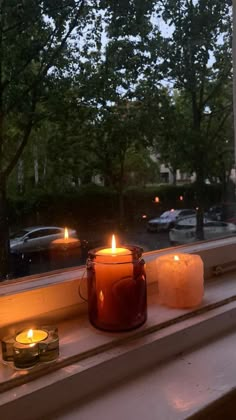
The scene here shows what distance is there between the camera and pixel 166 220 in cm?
95

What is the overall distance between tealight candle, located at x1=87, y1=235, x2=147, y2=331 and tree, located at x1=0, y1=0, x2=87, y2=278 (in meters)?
0.16

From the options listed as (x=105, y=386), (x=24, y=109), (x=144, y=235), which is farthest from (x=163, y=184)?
(x=105, y=386)

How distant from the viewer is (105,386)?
55 cm

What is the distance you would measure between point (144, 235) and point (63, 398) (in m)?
0.43

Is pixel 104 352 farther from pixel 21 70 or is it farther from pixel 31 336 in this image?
pixel 21 70

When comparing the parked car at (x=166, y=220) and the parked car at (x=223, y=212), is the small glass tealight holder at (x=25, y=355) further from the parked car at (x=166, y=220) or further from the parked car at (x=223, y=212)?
the parked car at (x=223, y=212)

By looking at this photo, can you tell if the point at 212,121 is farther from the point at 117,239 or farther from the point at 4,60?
the point at 4,60

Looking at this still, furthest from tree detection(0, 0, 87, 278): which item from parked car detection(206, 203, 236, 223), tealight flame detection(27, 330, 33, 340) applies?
parked car detection(206, 203, 236, 223)

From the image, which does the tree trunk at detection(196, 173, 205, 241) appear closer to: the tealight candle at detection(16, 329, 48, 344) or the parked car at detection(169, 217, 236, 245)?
the parked car at detection(169, 217, 236, 245)

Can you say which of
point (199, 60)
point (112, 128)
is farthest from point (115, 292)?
point (199, 60)

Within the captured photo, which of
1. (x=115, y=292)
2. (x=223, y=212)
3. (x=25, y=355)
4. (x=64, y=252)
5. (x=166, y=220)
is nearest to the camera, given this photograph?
(x=25, y=355)

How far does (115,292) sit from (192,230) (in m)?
0.40

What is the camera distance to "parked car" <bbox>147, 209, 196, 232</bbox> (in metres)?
0.90

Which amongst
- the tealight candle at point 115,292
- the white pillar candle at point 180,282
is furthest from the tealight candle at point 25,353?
the white pillar candle at point 180,282
